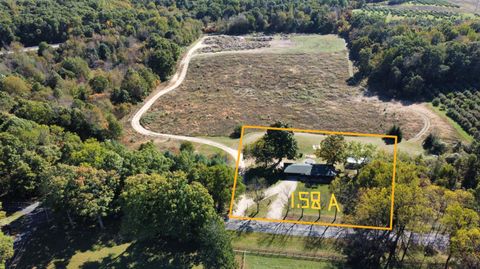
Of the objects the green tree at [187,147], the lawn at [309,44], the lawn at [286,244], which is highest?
the lawn at [309,44]

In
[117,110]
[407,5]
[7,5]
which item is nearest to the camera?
[117,110]

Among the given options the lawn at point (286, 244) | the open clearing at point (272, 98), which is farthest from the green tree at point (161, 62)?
the lawn at point (286, 244)

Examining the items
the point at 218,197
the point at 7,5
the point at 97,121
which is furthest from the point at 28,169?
the point at 7,5

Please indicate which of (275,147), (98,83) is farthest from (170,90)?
(275,147)

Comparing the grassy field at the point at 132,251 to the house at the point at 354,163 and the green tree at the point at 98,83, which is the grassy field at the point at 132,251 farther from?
the green tree at the point at 98,83

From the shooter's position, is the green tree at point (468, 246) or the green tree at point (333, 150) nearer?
the green tree at point (468, 246)

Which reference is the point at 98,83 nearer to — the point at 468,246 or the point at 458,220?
the point at 458,220

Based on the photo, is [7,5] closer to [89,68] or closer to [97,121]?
[89,68]

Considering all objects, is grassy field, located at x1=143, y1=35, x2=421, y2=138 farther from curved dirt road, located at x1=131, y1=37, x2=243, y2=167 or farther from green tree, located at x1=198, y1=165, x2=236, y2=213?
green tree, located at x1=198, y1=165, x2=236, y2=213
